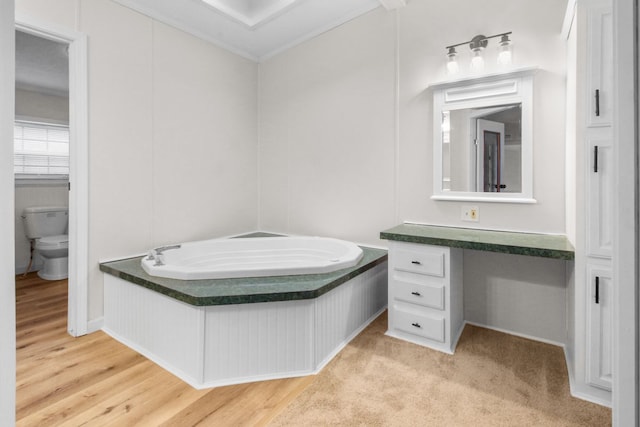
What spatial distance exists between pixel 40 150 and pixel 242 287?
4.02 meters

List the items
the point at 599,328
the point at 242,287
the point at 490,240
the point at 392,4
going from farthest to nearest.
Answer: the point at 392,4
the point at 490,240
the point at 242,287
the point at 599,328

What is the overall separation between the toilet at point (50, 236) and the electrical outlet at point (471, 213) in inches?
159

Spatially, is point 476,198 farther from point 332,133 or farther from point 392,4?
point 392,4

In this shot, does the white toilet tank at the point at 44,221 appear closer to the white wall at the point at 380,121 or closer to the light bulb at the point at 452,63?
the white wall at the point at 380,121

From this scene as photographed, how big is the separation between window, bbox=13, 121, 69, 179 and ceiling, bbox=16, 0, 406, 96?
2.55 ft

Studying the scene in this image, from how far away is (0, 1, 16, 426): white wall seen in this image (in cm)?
57

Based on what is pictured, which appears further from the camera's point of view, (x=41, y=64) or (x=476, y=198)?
(x=41, y=64)

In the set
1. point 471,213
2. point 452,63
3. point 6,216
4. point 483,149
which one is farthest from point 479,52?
point 6,216

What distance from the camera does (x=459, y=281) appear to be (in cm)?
239

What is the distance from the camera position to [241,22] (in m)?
3.02

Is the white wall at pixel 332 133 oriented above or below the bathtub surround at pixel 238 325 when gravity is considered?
above

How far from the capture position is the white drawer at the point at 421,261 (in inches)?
85.2

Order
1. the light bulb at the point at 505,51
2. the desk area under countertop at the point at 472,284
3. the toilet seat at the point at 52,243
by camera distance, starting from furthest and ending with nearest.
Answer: the toilet seat at the point at 52,243 → the light bulb at the point at 505,51 → the desk area under countertop at the point at 472,284

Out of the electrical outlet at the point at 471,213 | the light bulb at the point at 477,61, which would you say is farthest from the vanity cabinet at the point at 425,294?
the light bulb at the point at 477,61
